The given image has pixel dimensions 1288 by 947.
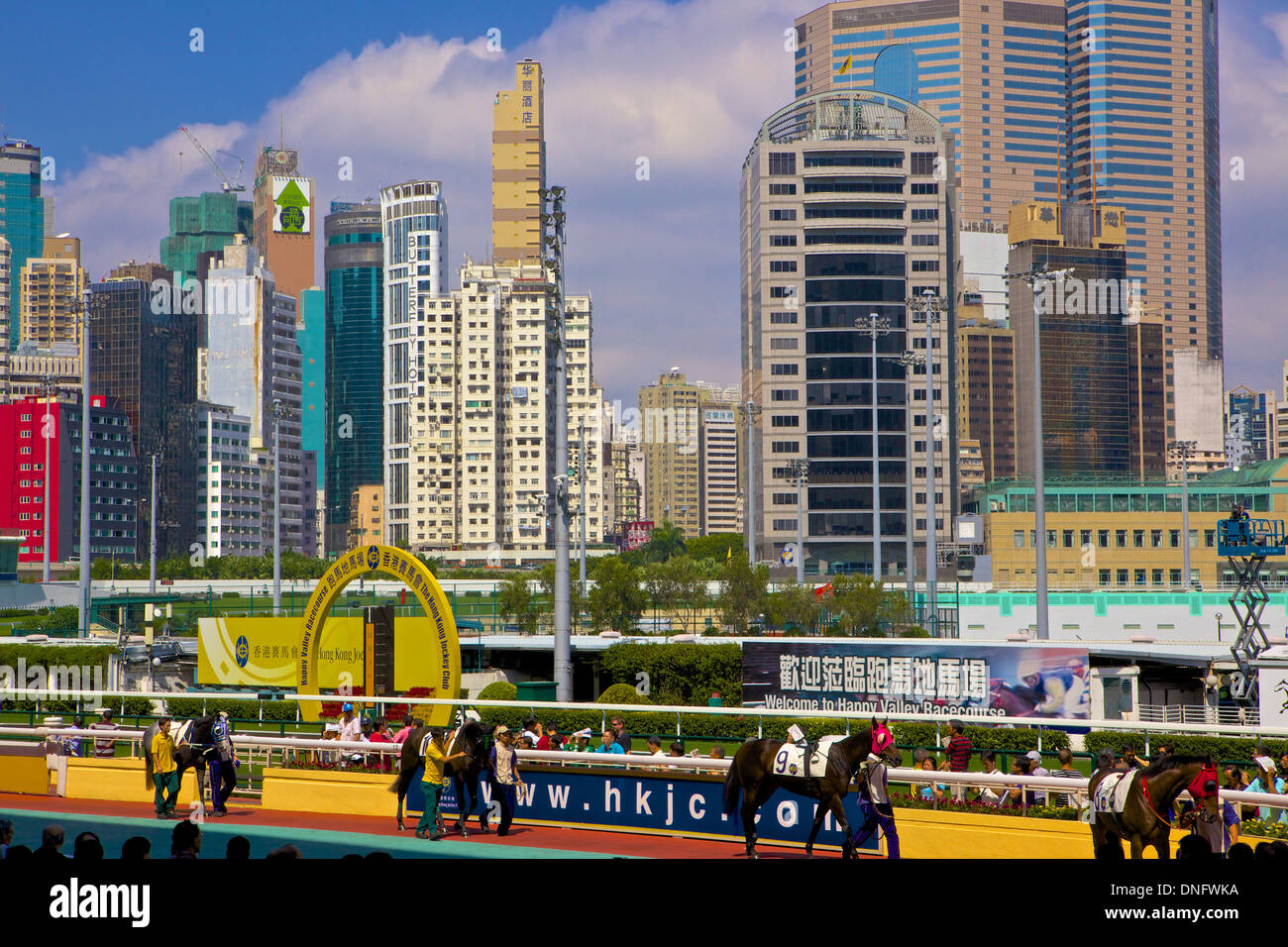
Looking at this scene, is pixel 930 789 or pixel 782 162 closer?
pixel 930 789

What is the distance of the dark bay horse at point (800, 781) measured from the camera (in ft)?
51.5

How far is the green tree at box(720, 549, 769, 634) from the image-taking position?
5838cm

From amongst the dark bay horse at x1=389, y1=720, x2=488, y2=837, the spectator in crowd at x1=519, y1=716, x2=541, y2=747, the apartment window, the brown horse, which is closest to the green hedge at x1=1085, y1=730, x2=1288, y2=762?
the brown horse

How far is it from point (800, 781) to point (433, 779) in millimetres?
5783

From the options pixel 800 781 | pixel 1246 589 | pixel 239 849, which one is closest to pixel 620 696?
pixel 1246 589

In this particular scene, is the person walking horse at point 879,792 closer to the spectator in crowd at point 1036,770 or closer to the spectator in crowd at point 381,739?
the spectator in crowd at point 1036,770

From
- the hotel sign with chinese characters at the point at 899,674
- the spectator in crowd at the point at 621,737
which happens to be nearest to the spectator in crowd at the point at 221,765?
the spectator in crowd at the point at 621,737

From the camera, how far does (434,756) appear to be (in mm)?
19000

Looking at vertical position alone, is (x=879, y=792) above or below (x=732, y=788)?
above

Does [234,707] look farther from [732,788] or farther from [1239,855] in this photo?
[1239,855]

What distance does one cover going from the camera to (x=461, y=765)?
19000 millimetres

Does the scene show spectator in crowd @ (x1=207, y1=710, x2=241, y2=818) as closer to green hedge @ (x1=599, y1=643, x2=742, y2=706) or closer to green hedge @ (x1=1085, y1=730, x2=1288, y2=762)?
green hedge @ (x1=1085, y1=730, x2=1288, y2=762)
